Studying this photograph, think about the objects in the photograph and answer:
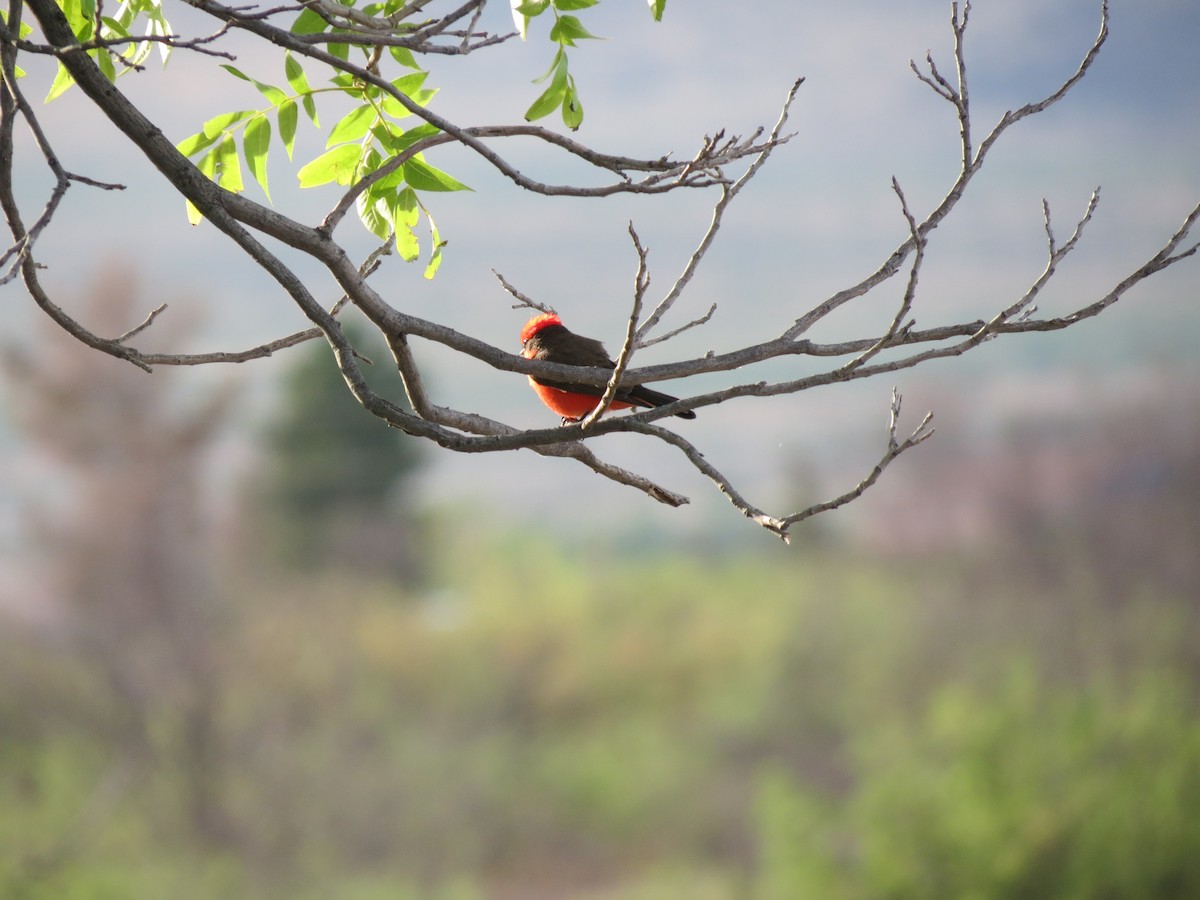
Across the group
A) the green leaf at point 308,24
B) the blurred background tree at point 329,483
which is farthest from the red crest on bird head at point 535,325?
the blurred background tree at point 329,483

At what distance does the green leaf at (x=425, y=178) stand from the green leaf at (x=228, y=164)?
290 millimetres

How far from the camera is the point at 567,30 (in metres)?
1.87

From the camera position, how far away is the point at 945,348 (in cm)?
151

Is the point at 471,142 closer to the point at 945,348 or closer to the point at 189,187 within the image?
the point at 189,187

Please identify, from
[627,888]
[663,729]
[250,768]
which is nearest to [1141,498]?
[663,729]

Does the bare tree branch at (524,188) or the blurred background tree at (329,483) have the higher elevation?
the blurred background tree at (329,483)

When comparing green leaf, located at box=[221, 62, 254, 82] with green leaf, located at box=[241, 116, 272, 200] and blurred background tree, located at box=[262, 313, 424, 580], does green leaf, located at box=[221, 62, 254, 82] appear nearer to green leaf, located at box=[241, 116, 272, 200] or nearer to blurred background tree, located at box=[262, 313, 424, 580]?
green leaf, located at box=[241, 116, 272, 200]

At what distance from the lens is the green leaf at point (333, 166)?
78.0 inches

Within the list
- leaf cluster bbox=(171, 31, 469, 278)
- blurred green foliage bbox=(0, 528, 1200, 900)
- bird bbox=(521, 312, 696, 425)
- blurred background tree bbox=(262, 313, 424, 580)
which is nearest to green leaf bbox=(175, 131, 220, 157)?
leaf cluster bbox=(171, 31, 469, 278)

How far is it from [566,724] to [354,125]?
414 inches

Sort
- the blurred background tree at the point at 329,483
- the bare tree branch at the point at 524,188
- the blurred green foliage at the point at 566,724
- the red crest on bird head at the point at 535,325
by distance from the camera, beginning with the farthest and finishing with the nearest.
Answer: the blurred background tree at the point at 329,483
the blurred green foliage at the point at 566,724
the red crest on bird head at the point at 535,325
the bare tree branch at the point at 524,188

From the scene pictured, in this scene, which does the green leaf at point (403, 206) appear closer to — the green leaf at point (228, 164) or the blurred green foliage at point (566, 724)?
the green leaf at point (228, 164)

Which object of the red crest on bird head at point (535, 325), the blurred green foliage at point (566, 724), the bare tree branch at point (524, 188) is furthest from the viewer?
the blurred green foliage at point (566, 724)

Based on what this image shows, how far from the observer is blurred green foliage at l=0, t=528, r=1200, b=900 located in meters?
9.64
